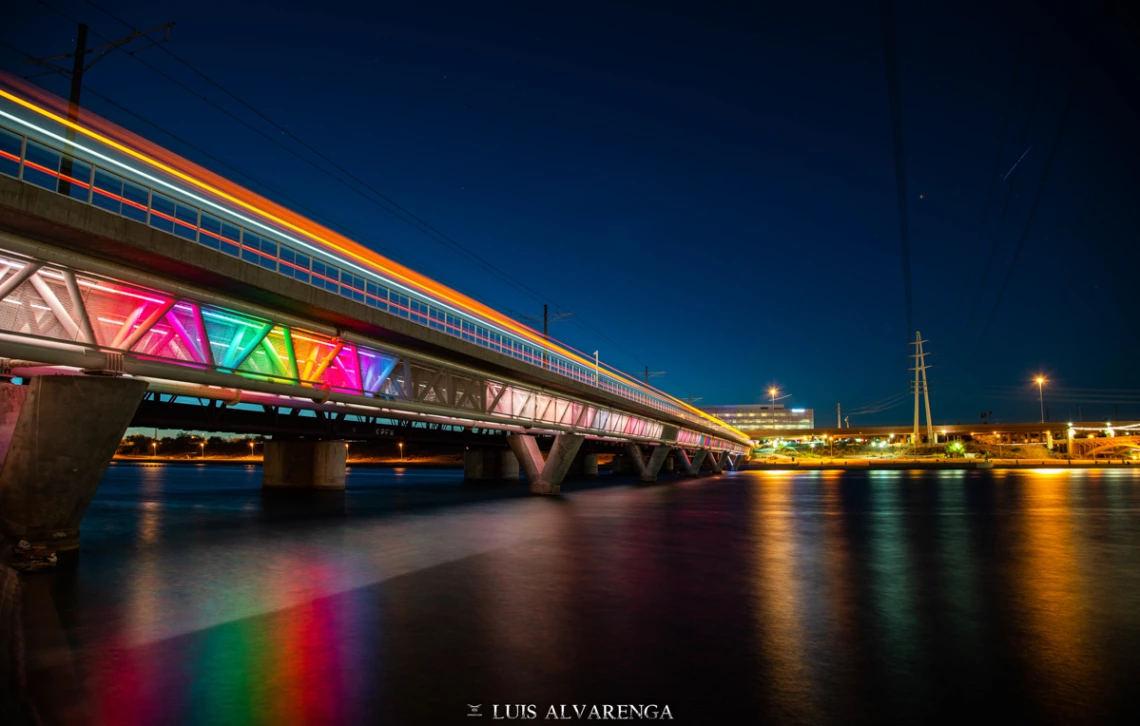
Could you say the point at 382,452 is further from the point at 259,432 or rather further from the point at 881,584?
the point at 881,584

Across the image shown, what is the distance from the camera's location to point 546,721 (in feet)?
19.5

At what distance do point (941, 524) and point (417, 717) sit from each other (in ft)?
85.4

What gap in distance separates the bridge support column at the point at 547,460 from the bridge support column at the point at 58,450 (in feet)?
98.4

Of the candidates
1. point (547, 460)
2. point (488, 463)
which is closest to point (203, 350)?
point (547, 460)

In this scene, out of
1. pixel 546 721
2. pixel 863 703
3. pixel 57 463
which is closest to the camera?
pixel 546 721

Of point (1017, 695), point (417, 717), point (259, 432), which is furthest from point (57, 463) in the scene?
point (259, 432)

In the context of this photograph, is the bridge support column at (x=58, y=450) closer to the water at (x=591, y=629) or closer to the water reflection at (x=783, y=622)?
the water at (x=591, y=629)

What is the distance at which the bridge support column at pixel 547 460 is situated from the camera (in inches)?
1720

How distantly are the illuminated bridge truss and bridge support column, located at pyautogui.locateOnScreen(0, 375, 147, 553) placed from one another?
59 centimetres

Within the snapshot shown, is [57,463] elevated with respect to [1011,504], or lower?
elevated

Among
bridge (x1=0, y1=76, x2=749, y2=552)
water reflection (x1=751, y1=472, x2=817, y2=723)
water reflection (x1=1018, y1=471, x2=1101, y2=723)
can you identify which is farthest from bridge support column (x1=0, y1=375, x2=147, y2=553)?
water reflection (x1=1018, y1=471, x2=1101, y2=723)

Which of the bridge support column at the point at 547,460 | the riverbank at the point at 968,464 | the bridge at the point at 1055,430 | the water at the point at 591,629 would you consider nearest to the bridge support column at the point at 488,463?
the bridge support column at the point at 547,460

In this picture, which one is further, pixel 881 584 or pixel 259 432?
pixel 259 432

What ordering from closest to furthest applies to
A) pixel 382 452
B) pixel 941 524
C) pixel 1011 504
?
pixel 941 524
pixel 1011 504
pixel 382 452
